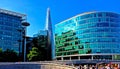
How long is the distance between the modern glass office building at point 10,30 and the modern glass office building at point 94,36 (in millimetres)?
20943

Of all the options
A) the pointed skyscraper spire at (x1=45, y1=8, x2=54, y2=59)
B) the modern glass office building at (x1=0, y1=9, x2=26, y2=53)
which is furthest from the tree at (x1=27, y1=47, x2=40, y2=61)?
the pointed skyscraper spire at (x1=45, y1=8, x2=54, y2=59)

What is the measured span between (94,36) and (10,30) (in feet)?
113

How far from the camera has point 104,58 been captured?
103875mm

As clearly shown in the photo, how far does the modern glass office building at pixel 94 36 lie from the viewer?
4085 inches

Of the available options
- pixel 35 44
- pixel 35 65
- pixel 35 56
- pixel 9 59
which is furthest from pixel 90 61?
pixel 35 65

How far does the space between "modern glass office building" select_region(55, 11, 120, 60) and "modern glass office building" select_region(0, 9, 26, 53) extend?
20943mm

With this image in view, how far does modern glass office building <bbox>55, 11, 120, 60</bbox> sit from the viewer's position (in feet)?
340

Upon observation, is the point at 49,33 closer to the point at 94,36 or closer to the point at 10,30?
the point at 10,30

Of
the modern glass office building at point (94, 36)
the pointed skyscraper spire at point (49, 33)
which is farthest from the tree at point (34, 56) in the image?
the pointed skyscraper spire at point (49, 33)

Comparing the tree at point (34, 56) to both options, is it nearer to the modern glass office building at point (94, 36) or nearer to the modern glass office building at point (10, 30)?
the modern glass office building at point (94, 36)

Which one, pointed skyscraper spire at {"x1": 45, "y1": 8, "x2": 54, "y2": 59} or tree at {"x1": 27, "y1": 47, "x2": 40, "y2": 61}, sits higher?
pointed skyscraper spire at {"x1": 45, "y1": 8, "x2": 54, "y2": 59}

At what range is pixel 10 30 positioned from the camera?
11750 cm

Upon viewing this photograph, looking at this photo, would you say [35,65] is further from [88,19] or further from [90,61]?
[88,19]

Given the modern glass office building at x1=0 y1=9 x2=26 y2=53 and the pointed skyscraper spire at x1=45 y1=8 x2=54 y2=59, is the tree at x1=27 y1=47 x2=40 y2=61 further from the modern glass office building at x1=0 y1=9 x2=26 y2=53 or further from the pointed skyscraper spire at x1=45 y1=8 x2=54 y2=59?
the pointed skyscraper spire at x1=45 y1=8 x2=54 y2=59
